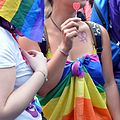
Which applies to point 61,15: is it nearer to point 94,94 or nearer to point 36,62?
point 94,94

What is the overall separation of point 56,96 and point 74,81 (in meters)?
0.13

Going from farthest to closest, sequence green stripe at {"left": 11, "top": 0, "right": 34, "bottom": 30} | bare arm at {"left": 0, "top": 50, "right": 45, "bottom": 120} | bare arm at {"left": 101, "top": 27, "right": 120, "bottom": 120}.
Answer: bare arm at {"left": 101, "top": 27, "right": 120, "bottom": 120} → green stripe at {"left": 11, "top": 0, "right": 34, "bottom": 30} → bare arm at {"left": 0, "top": 50, "right": 45, "bottom": 120}

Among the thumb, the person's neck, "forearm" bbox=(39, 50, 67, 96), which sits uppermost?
the person's neck

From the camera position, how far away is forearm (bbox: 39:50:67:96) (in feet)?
6.47

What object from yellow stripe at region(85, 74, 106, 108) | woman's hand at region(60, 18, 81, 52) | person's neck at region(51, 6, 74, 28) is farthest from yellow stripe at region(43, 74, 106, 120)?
person's neck at region(51, 6, 74, 28)

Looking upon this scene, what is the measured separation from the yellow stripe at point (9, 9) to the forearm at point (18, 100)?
26cm

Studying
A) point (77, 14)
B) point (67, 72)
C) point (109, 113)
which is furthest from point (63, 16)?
point (109, 113)

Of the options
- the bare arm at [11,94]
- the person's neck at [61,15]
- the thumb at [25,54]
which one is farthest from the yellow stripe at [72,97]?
the bare arm at [11,94]

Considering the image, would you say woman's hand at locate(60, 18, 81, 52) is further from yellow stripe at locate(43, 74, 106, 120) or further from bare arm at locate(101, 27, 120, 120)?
bare arm at locate(101, 27, 120, 120)

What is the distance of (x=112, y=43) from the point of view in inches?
105

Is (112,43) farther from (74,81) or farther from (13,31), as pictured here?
(13,31)

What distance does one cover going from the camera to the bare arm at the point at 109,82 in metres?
2.34

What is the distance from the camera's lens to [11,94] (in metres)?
1.38

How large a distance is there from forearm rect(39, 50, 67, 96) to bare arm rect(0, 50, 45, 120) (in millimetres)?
521
